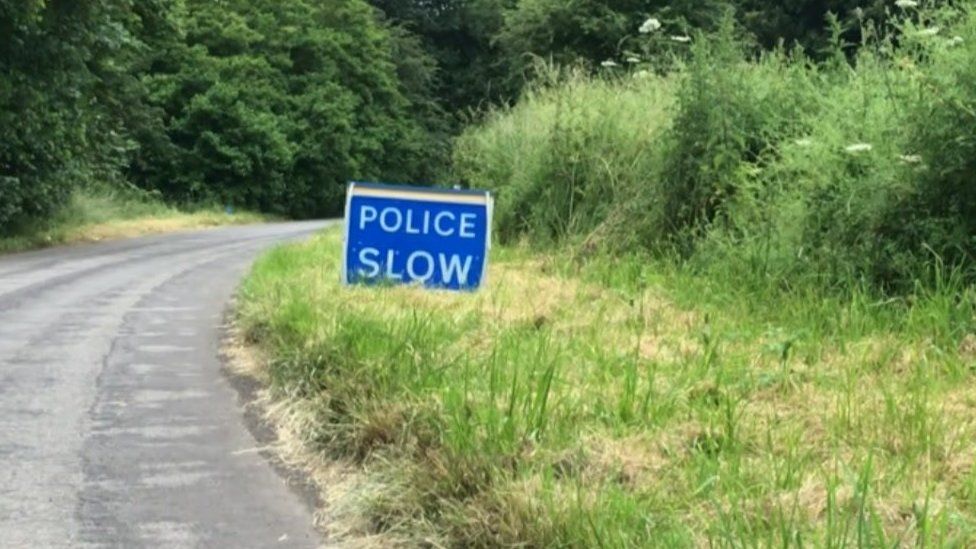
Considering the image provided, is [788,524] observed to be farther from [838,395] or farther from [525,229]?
[525,229]

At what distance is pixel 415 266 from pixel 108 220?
19.4 m

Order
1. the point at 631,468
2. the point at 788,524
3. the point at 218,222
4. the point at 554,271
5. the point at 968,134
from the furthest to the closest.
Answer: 1. the point at 218,222
2. the point at 554,271
3. the point at 968,134
4. the point at 631,468
5. the point at 788,524

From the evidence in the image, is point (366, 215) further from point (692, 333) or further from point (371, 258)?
point (692, 333)

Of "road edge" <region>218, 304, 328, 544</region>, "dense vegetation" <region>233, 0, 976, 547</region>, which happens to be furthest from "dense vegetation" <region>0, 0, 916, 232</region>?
"road edge" <region>218, 304, 328, 544</region>

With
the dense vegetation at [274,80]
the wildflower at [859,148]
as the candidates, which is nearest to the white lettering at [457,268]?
the wildflower at [859,148]

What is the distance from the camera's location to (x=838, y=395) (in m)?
4.91

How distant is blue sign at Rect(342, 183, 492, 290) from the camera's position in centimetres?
825

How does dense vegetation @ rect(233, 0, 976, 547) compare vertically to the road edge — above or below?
above

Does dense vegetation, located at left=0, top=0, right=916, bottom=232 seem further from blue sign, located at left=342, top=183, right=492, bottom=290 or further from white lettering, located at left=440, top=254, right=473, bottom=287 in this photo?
white lettering, located at left=440, top=254, right=473, bottom=287

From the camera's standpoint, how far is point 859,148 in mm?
6957

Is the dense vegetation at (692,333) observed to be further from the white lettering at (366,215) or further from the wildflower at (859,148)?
the white lettering at (366,215)

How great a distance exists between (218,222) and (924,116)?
2848cm

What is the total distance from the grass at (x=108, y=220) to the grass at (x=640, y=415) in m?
15.1

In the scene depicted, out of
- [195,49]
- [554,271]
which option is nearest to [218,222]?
[195,49]
